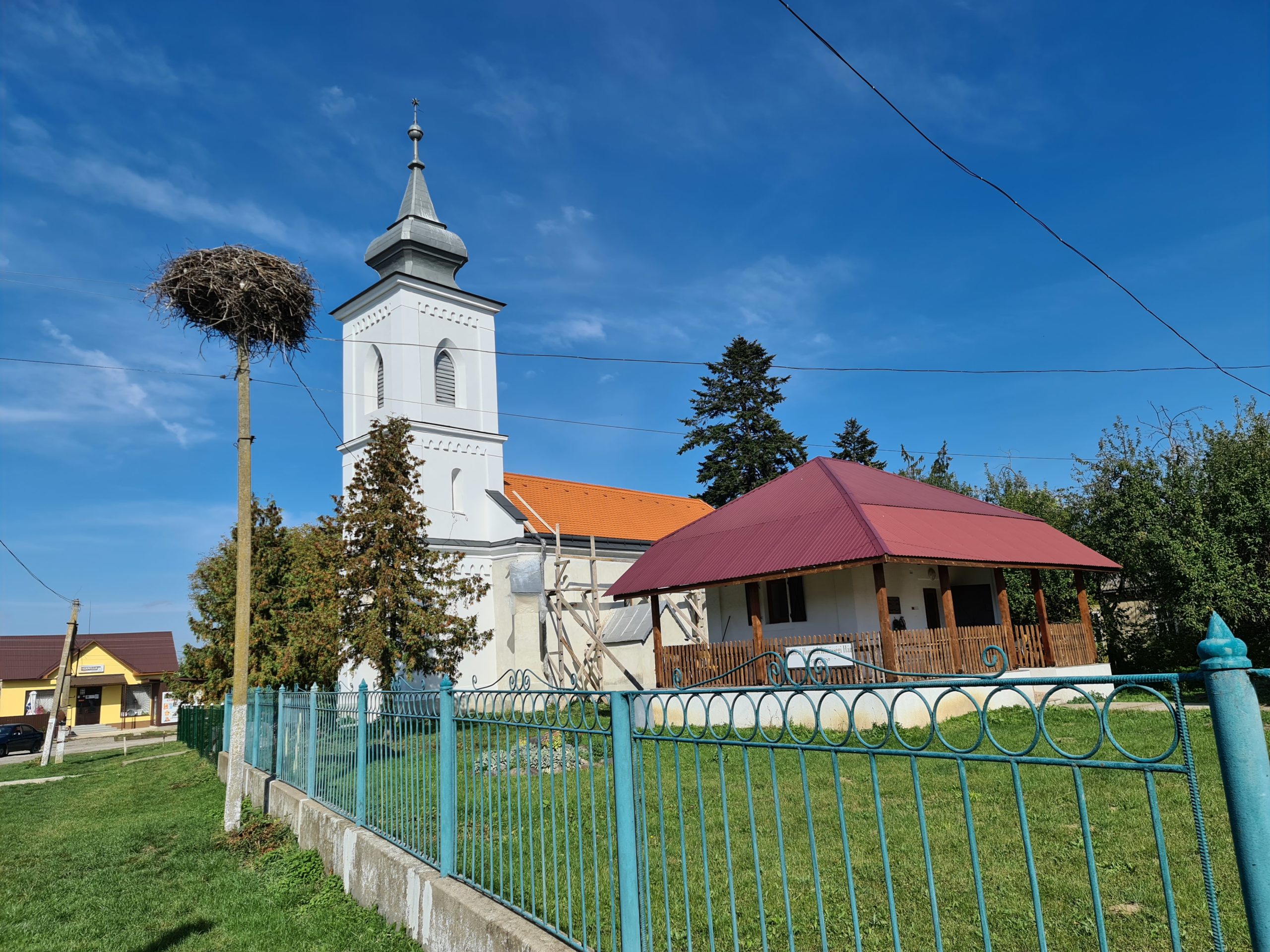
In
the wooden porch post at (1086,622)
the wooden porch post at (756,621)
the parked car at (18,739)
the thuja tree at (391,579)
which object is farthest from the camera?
the parked car at (18,739)

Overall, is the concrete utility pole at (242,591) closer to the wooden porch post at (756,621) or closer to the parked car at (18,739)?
the wooden porch post at (756,621)

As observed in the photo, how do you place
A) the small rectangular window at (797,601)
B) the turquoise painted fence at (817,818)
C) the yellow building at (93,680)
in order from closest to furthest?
the turquoise painted fence at (817,818) < the small rectangular window at (797,601) < the yellow building at (93,680)

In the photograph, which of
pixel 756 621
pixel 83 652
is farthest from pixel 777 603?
pixel 83 652

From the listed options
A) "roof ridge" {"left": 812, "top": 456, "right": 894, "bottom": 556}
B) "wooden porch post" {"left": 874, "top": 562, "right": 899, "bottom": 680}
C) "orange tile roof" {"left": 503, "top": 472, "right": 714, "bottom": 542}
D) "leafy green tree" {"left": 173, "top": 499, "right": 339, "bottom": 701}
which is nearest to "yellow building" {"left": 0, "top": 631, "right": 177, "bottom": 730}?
"leafy green tree" {"left": 173, "top": 499, "right": 339, "bottom": 701}

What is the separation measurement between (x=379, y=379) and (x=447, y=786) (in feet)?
79.0

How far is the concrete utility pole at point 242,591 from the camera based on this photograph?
1073 centimetres

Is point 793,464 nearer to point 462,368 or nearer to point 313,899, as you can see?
point 462,368

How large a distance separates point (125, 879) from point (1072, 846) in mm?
8470

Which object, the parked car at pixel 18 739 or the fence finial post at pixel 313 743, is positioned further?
the parked car at pixel 18 739

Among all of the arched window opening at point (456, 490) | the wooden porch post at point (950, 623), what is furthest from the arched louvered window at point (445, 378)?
the wooden porch post at point (950, 623)

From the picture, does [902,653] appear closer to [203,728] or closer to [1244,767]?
[1244,767]

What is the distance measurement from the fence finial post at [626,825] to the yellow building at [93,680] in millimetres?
48170

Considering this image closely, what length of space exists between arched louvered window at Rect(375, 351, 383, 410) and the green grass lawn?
1581 cm

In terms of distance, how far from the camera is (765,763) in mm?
10203
